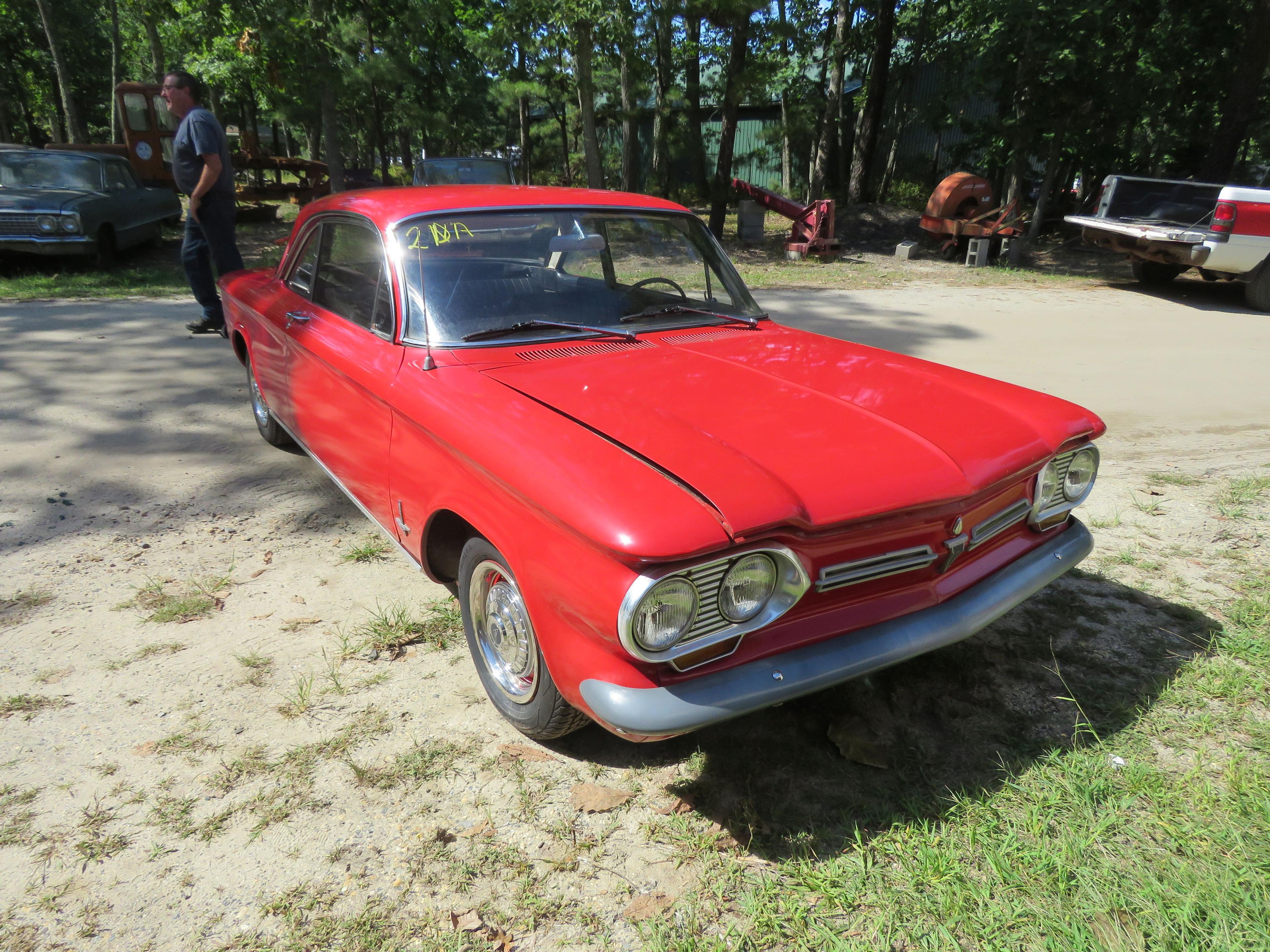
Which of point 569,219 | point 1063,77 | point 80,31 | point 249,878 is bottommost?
point 249,878

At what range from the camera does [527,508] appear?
2076 mm

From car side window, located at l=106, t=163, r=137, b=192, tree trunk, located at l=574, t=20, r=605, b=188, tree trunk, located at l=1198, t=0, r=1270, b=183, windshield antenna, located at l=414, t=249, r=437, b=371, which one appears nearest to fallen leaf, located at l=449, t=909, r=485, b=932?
windshield antenna, located at l=414, t=249, r=437, b=371

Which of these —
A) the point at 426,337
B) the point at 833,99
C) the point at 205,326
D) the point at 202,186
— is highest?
the point at 833,99

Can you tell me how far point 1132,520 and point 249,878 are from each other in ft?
13.7

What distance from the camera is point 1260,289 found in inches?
402

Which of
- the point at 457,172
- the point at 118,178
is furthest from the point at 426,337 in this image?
the point at 457,172

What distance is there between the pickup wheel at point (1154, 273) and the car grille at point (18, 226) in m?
15.3

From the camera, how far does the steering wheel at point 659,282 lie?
11.1 feet

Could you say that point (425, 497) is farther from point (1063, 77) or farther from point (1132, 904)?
point (1063, 77)

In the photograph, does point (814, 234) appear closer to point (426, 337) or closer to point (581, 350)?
→ point (581, 350)

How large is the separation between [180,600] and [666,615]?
2364 mm

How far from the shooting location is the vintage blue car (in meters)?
9.62

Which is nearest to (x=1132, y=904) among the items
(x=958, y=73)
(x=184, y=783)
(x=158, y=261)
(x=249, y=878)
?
(x=249, y=878)

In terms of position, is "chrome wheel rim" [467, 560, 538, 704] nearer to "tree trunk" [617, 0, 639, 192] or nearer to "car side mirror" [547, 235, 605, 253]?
"car side mirror" [547, 235, 605, 253]
